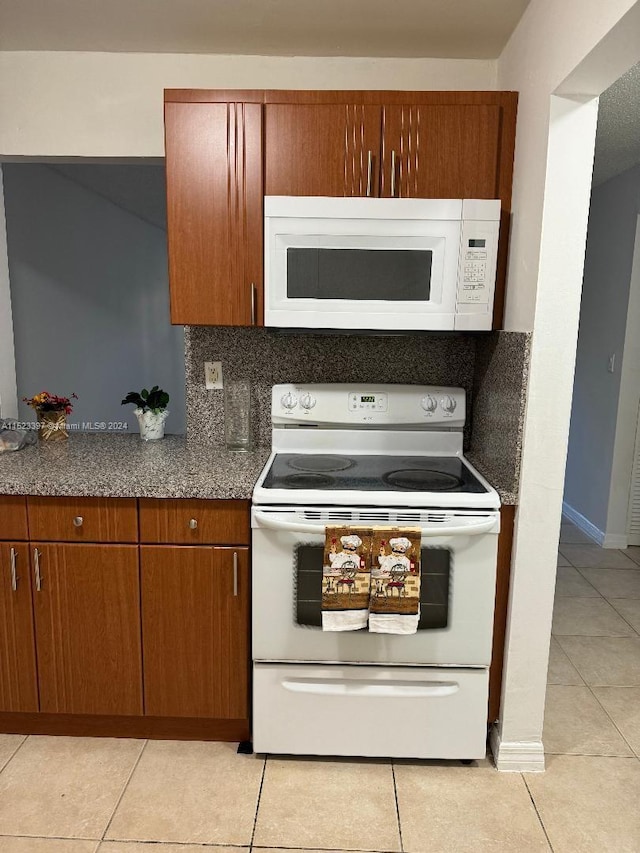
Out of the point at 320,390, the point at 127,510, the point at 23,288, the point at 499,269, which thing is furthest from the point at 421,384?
the point at 23,288

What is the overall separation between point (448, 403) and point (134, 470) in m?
1.13

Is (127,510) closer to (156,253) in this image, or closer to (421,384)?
(421,384)

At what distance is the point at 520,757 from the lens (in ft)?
6.25

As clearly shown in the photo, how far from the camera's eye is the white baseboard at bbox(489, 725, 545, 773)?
1899mm

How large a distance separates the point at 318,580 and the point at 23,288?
318 cm

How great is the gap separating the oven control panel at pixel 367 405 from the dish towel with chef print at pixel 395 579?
627 mm

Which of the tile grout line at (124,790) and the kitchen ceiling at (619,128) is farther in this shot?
the kitchen ceiling at (619,128)

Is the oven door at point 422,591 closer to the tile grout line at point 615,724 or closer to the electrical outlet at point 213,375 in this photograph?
the tile grout line at point 615,724

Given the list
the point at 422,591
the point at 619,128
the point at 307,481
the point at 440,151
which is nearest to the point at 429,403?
the point at 307,481

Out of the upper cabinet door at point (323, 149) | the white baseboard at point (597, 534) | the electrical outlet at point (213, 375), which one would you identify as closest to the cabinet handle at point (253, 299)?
the upper cabinet door at point (323, 149)

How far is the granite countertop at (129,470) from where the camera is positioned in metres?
1.82

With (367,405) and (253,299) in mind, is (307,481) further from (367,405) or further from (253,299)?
(253,299)

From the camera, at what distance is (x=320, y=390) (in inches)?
89.0

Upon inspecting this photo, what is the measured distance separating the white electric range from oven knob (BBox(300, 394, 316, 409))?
341 mm
